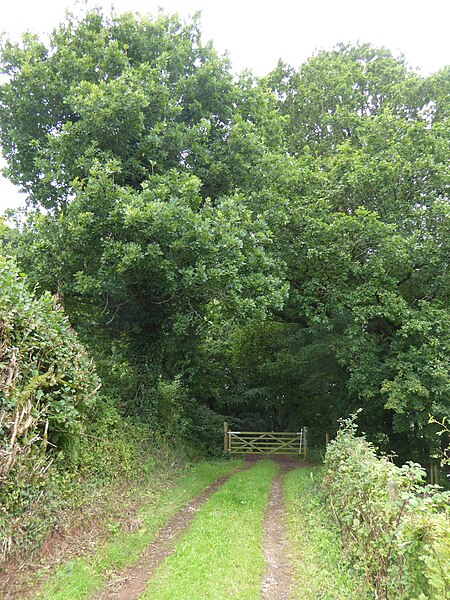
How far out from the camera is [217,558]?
640 cm

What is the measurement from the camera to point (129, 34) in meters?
12.2

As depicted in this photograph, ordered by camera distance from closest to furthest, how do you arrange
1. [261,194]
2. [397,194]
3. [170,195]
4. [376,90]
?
[170,195] → [261,194] → [397,194] → [376,90]

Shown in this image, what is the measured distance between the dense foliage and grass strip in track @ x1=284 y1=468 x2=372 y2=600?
5118 millimetres

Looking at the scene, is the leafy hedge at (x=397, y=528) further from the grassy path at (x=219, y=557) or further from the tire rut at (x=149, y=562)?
the tire rut at (x=149, y=562)

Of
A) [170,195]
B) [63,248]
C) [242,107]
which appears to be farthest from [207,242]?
[242,107]

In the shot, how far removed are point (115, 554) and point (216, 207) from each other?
28.0 ft

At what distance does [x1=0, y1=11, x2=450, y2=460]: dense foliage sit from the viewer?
10547mm

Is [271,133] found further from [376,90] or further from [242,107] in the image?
[376,90]

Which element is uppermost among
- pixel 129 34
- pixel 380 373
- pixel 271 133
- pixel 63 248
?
pixel 129 34

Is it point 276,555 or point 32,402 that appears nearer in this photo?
point 32,402

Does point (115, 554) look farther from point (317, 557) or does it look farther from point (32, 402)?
point (317, 557)

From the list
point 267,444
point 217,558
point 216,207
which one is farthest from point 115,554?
point 267,444

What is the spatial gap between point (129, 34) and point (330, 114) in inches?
380

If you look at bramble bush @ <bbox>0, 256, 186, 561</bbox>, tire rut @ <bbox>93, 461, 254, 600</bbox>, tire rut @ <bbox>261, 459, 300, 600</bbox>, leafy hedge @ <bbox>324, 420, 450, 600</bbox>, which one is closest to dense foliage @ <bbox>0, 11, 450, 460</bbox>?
bramble bush @ <bbox>0, 256, 186, 561</bbox>
